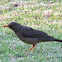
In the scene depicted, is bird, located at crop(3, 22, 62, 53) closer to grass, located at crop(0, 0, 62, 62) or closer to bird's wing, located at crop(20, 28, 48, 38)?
bird's wing, located at crop(20, 28, 48, 38)

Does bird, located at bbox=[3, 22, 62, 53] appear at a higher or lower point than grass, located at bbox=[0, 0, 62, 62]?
higher

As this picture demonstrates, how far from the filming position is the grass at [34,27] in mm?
5837

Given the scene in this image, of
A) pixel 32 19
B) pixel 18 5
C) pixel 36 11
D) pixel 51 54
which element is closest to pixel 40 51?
pixel 51 54

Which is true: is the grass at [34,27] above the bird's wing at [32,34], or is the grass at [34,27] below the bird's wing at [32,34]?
below

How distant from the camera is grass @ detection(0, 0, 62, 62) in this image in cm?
584

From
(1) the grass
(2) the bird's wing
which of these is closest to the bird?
(2) the bird's wing

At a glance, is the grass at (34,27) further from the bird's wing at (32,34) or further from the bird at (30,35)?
the bird's wing at (32,34)

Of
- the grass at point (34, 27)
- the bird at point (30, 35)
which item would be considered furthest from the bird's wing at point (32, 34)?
the grass at point (34, 27)

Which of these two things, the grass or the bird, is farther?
the bird

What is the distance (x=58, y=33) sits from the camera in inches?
354

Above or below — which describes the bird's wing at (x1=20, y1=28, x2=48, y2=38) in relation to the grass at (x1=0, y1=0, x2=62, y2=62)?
above

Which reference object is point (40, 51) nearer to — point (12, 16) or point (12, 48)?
point (12, 48)

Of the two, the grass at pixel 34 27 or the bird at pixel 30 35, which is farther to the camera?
the bird at pixel 30 35

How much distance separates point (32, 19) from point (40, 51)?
482 cm
